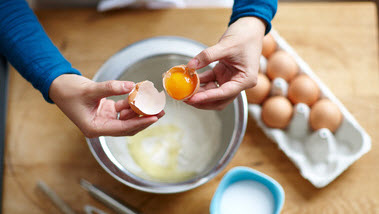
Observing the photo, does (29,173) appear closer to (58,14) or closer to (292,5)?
(58,14)

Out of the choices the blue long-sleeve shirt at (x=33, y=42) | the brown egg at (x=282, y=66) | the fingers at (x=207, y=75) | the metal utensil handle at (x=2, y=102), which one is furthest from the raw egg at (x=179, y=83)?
the metal utensil handle at (x=2, y=102)

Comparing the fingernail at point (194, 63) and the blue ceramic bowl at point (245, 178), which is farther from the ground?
the fingernail at point (194, 63)

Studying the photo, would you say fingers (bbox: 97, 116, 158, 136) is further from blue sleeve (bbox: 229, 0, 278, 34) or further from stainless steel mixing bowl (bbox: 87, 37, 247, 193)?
blue sleeve (bbox: 229, 0, 278, 34)

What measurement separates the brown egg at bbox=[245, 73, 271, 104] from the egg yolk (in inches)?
10.5

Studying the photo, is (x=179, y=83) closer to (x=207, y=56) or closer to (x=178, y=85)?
(x=178, y=85)

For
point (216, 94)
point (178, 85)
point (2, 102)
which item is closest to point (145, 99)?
point (178, 85)

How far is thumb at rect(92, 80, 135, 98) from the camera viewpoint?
819 mm

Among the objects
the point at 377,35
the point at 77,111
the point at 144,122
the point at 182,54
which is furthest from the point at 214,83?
the point at 377,35

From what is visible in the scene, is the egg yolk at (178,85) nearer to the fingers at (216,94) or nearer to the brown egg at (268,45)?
the fingers at (216,94)

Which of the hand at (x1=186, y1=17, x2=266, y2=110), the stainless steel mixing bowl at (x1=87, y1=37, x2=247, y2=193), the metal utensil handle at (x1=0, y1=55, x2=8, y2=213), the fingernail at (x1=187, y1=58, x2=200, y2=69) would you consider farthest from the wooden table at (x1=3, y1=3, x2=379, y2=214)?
the fingernail at (x1=187, y1=58, x2=200, y2=69)

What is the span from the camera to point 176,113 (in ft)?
3.81

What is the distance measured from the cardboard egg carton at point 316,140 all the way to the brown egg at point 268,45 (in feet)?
0.06

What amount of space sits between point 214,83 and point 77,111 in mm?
426

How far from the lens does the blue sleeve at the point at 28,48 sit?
937mm
